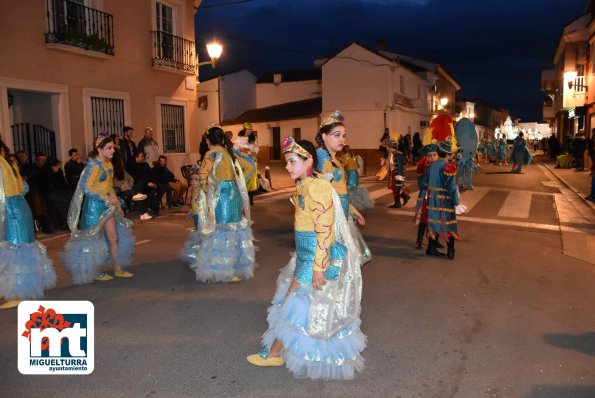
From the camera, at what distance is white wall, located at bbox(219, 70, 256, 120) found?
3841 cm

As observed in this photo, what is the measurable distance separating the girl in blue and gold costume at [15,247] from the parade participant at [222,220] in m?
1.82

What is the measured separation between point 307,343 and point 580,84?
31.8 m

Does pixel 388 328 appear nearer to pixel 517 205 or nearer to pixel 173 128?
pixel 517 205

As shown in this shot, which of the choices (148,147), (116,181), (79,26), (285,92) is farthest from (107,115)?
(285,92)

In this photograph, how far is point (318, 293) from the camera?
3.69 meters

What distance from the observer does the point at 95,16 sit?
1350 centimetres

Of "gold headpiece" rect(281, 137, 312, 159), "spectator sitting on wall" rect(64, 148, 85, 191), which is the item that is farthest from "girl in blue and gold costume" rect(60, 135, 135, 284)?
"spectator sitting on wall" rect(64, 148, 85, 191)

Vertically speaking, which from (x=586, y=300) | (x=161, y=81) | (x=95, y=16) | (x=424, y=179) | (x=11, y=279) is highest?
(x=95, y=16)

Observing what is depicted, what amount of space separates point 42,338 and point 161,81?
13412mm

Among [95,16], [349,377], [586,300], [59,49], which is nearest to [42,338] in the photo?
[349,377]

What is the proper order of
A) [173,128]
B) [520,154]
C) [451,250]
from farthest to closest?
[520,154]
[173,128]
[451,250]

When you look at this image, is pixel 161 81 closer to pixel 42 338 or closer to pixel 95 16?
pixel 95 16

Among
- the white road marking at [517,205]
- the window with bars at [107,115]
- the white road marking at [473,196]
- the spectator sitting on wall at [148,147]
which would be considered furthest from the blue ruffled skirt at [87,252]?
the white road marking at [473,196]

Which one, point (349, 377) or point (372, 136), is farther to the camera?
point (372, 136)
